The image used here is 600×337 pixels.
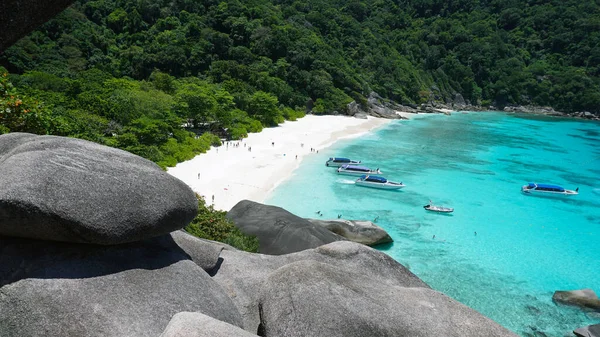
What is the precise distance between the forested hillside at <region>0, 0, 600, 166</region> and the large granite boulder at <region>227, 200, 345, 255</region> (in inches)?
417

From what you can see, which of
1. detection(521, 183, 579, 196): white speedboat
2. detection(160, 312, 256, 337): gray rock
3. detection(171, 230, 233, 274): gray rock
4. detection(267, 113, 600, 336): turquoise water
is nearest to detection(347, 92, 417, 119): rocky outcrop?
detection(267, 113, 600, 336): turquoise water

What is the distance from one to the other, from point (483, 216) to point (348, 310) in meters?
33.4

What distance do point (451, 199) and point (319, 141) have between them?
83.7 feet

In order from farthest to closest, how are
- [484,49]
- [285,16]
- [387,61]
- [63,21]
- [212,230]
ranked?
[484,49], [387,61], [285,16], [63,21], [212,230]

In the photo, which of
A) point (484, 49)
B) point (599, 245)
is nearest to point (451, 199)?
point (599, 245)

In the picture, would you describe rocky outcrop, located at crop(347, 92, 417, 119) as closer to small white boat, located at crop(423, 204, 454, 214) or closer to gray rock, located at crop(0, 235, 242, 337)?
small white boat, located at crop(423, 204, 454, 214)

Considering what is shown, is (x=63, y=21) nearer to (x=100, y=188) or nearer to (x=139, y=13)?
(x=139, y=13)

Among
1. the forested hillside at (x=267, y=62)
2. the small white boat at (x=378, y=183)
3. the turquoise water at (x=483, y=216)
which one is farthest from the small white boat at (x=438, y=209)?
the forested hillside at (x=267, y=62)

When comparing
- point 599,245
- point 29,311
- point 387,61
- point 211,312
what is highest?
point 387,61

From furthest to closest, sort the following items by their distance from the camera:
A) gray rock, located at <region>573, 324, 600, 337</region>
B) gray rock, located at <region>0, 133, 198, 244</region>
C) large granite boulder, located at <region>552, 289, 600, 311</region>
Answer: large granite boulder, located at <region>552, 289, 600, 311</region>, gray rock, located at <region>573, 324, 600, 337</region>, gray rock, located at <region>0, 133, 198, 244</region>

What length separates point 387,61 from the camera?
142 metres

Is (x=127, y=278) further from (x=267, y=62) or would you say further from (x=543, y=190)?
(x=267, y=62)

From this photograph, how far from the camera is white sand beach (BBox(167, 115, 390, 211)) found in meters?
33.4

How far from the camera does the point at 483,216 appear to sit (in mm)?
35719
